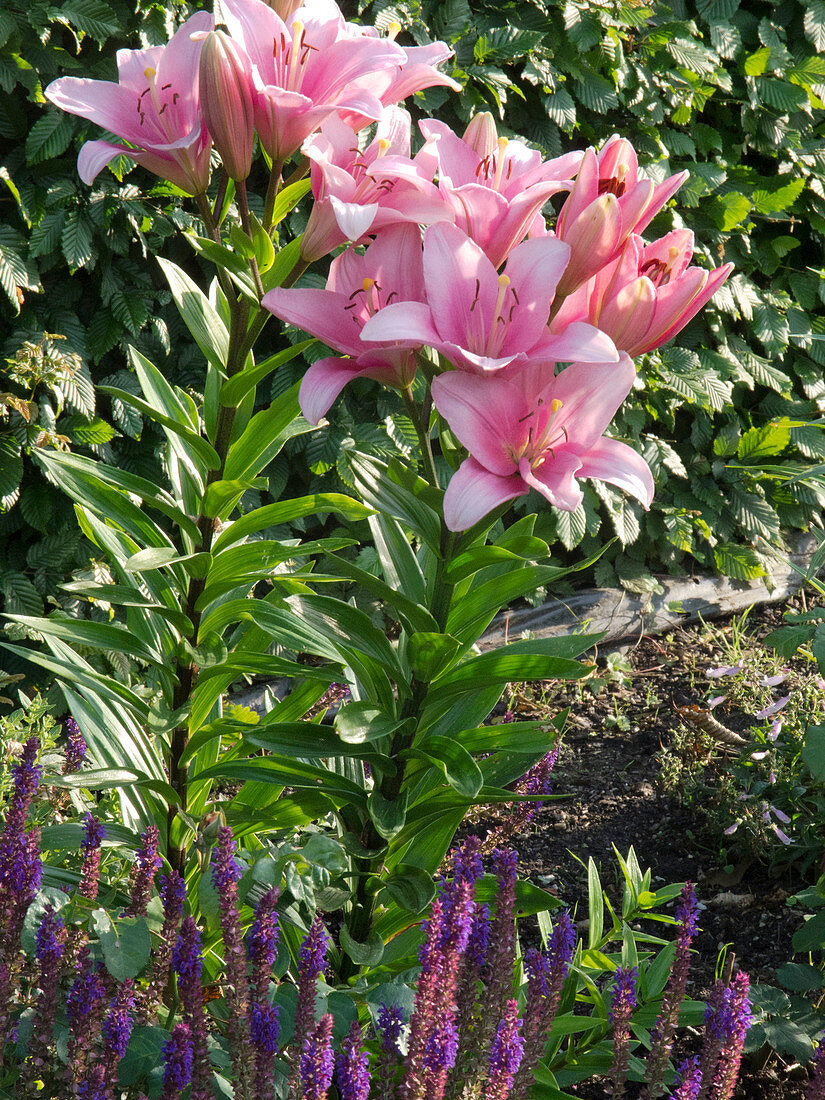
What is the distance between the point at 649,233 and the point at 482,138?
266cm

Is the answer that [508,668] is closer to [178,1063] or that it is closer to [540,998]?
[540,998]

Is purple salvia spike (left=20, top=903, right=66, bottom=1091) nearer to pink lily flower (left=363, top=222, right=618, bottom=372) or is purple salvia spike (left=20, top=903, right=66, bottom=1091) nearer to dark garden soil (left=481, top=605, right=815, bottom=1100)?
pink lily flower (left=363, top=222, right=618, bottom=372)

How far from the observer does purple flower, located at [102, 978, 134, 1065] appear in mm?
992

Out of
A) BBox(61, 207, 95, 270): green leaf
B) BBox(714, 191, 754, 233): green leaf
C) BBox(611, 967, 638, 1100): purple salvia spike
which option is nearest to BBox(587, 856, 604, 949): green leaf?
BBox(611, 967, 638, 1100): purple salvia spike

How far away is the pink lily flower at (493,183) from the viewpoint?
1076mm

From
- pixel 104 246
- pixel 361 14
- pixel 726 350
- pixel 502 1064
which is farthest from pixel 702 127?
pixel 502 1064

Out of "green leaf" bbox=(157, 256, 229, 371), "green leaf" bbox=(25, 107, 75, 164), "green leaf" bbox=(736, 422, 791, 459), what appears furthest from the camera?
"green leaf" bbox=(736, 422, 791, 459)

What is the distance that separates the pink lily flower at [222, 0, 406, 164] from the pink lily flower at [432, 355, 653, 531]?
389 millimetres

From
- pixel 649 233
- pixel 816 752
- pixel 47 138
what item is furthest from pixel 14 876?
pixel 649 233

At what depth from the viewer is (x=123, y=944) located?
113cm

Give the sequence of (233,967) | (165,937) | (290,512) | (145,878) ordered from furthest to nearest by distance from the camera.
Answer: (290,512)
(145,878)
(165,937)
(233,967)

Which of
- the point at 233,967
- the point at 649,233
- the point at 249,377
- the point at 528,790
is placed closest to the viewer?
the point at 233,967

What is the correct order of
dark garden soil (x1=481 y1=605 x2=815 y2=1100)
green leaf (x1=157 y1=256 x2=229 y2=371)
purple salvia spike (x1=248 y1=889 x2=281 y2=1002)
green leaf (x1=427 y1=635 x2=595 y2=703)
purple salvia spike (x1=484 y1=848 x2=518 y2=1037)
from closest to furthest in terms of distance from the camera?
1. purple salvia spike (x1=248 y1=889 x2=281 y2=1002)
2. purple salvia spike (x1=484 y1=848 x2=518 y2=1037)
3. green leaf (x1=427 y1=635 x2=595 y2=703)
4. green leaf (x1=157 y1=256 x2=229 y2=371)
5. dark garden soil (x1=481 y1=605 x2=815 y2=1100)

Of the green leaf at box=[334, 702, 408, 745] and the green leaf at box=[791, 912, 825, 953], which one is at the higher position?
the green leaf at box=[334, 702, 408, 745]
